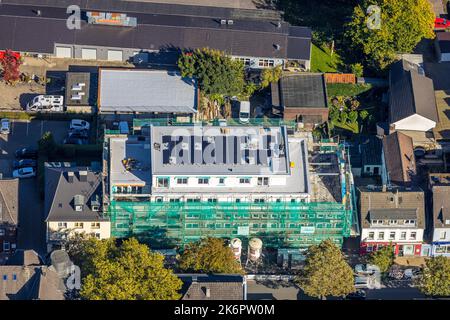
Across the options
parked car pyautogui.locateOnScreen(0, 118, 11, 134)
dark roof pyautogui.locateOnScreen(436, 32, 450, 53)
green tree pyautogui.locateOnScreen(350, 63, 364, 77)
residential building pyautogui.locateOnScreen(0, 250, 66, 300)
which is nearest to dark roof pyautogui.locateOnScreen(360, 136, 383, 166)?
green tree pyautogui.locateOnScreen(350, 63, 364, 77)

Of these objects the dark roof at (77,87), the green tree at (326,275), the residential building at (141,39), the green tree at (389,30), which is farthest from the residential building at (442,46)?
the dark roof at (77,87)

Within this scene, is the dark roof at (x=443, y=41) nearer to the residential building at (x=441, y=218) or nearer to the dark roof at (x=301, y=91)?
the dark roof at (x=301, y=91)

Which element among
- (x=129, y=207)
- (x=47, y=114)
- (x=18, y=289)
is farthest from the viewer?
(x=47, y=114)

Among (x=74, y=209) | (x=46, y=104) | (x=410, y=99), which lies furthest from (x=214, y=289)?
(x=410, y=99)

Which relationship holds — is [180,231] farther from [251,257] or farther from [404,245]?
[404,245]

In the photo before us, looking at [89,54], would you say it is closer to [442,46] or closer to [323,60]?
[323,60]

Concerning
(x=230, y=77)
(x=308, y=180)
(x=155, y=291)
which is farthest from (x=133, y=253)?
(x=230, y=77)
